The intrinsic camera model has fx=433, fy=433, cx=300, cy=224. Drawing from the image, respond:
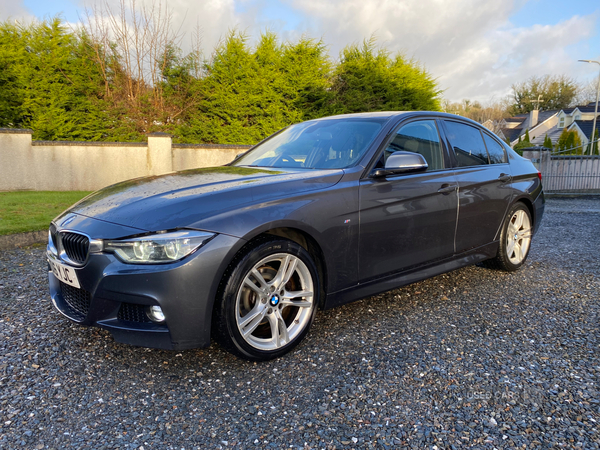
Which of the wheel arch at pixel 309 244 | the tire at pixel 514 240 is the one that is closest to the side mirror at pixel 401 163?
the wheel arch at pixel 309 244

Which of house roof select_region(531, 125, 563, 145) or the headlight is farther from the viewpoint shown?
house roof select_region(531, 125, 563, 145)

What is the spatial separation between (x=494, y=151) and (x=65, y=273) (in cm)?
401

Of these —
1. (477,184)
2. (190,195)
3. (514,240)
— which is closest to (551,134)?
(514,240)

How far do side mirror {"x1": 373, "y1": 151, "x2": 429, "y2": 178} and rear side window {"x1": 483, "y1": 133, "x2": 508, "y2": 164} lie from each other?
5.42 ft

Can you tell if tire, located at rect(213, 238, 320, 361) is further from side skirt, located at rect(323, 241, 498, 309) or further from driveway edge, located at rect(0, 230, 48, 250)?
driveway edge, located at rect(0, 230, 48, 250)

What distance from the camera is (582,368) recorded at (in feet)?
8.43

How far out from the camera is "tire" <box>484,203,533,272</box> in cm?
441

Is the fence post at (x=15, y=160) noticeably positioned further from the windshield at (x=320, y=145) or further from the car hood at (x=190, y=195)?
the car hood at (x=190, y=195)

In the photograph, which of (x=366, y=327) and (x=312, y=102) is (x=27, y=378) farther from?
(x=312, y=102)

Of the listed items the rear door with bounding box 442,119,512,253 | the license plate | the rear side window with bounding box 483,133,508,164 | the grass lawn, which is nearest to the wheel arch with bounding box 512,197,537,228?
the rear door with bounding box 442,119,512,253

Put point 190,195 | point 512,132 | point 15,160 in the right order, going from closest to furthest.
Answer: point 190,195, point 15,160, point 512,132

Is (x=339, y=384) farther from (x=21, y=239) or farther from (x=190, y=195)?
(x=21, y=239)

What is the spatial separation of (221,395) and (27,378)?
1.13 m

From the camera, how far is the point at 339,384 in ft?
7.88
